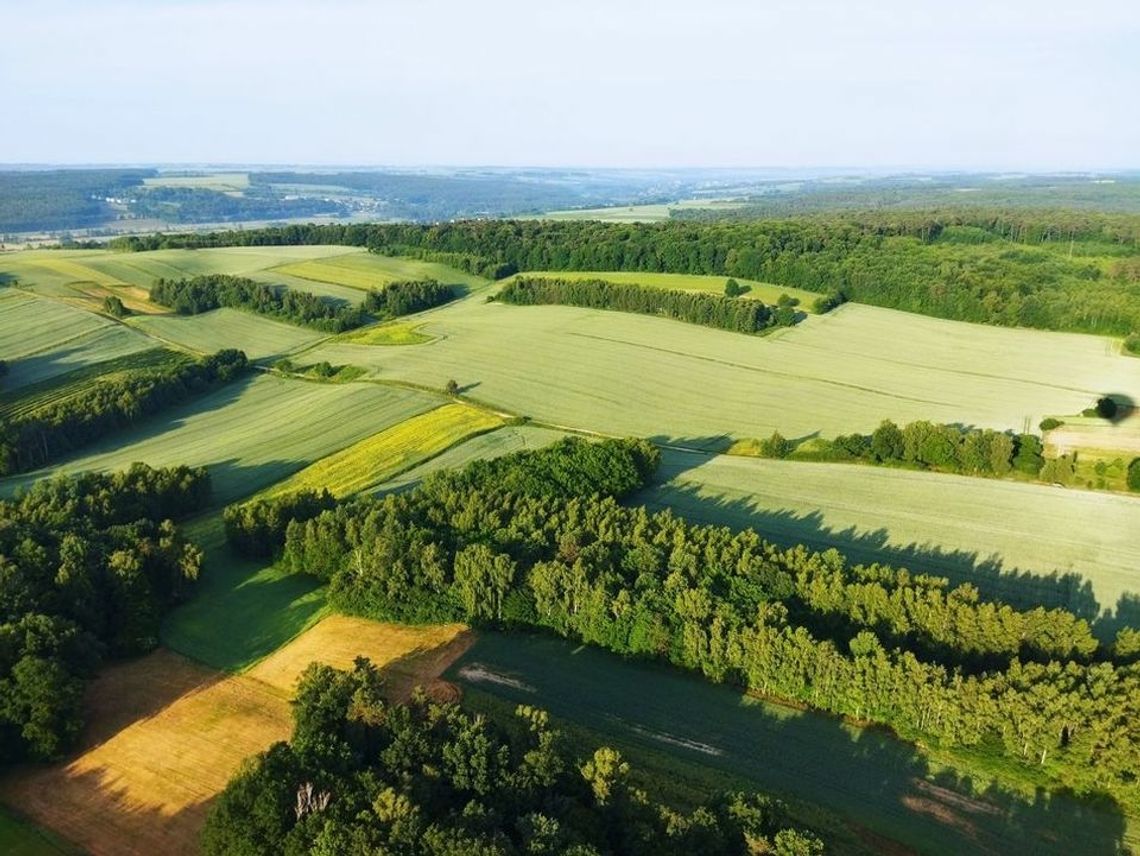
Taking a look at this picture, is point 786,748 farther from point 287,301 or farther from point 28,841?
point 287,301

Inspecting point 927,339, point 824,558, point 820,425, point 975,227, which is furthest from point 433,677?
point 975,227

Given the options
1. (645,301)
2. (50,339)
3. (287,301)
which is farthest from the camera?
(645,301)

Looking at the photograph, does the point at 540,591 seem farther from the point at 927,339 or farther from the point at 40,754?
the point at 927,339

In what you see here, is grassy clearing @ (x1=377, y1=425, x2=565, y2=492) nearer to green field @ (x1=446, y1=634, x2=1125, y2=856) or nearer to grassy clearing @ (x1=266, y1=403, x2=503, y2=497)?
grassy clearing @ (x1=266, y1=403, x2=503, y2=497)

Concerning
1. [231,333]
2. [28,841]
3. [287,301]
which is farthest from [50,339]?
[28,841]

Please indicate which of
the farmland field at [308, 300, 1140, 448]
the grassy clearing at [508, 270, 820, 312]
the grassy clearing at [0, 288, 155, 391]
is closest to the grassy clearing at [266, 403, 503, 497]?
the farmland field at [308, 300, 1140, 448]

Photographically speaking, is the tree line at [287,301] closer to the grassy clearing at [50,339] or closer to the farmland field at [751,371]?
the farmland field at [751,371]
